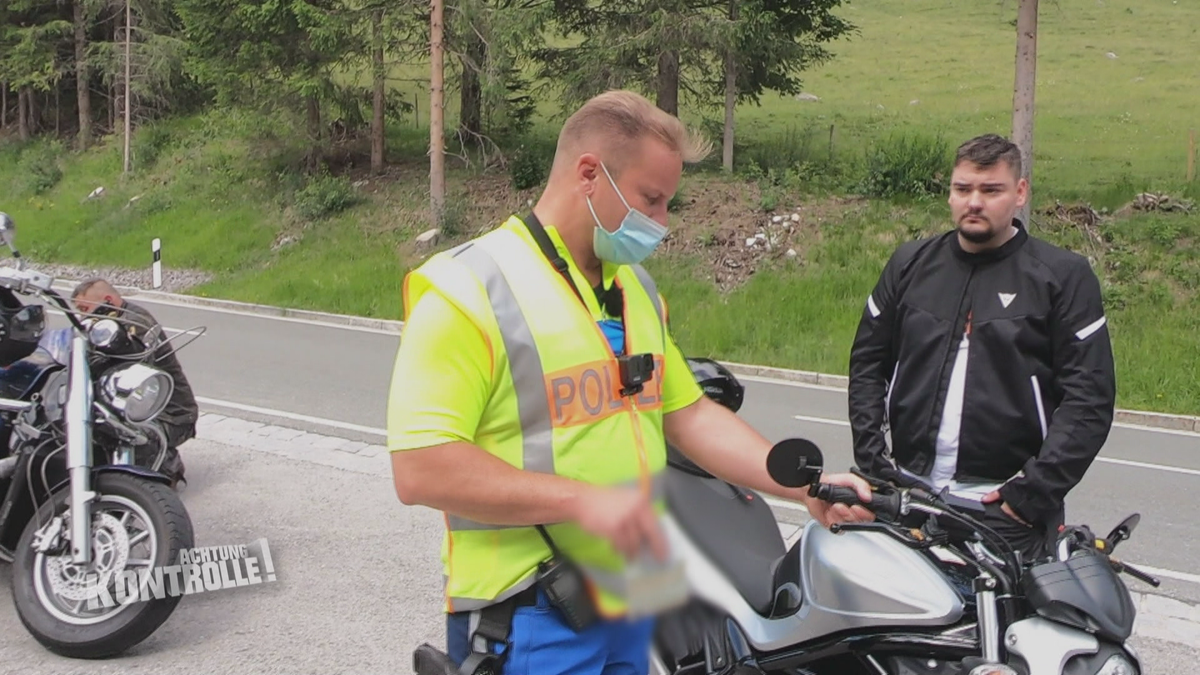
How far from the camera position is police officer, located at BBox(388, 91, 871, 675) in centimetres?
178

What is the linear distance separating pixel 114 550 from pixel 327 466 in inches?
110

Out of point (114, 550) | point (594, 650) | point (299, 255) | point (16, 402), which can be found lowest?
point (299, 255)

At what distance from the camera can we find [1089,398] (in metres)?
2.99

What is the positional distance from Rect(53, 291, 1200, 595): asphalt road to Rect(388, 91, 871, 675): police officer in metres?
4.18

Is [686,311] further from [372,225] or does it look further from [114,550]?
[114,550]

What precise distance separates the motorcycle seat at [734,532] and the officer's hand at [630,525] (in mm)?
49

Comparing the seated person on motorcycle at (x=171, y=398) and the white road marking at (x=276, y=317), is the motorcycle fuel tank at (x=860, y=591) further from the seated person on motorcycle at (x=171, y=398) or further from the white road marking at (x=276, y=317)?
the white road marking at (x=276, y=317)

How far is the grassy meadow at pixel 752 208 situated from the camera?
13.3 metres

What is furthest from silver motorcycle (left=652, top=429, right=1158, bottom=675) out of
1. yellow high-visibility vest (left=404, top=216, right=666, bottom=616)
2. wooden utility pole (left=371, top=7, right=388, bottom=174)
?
wooden utility pole (left=371, top=7, right=388, bottom=174)

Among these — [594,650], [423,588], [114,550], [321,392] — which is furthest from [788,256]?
[594,650]

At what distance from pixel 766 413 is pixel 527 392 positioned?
7938mm

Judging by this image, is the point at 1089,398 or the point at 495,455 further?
the point at 1089,398

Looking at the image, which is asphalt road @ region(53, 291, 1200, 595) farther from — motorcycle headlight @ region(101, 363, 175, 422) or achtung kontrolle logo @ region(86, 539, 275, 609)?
motorcycle headlight @ region(101, 363, 175, 422)

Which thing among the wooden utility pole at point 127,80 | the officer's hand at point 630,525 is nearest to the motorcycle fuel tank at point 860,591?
the officer's hand at point 630,525
